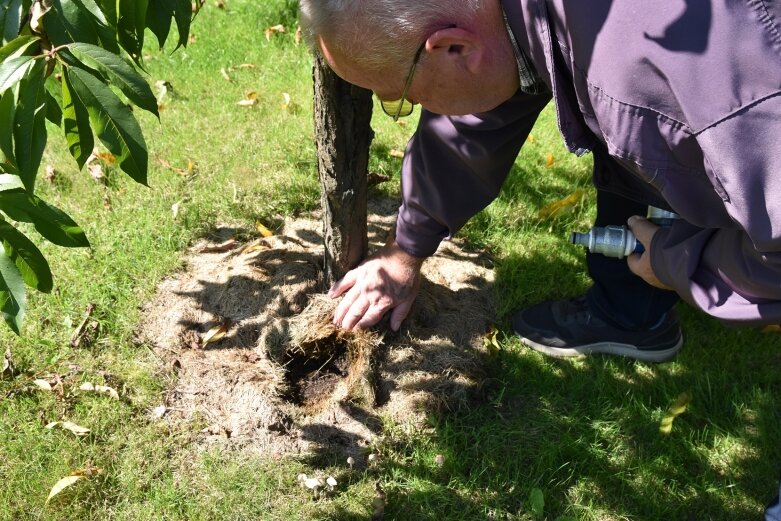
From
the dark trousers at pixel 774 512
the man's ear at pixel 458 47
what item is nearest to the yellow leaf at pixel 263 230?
the man's ear at pixel 458 47

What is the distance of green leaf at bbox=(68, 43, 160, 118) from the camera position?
151cm

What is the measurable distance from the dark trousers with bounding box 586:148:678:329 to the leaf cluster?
1695 mm

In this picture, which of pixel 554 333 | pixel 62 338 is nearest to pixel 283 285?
pixel 62 338

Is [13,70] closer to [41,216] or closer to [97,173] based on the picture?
[41,216]

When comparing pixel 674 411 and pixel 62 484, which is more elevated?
pixel 62 484

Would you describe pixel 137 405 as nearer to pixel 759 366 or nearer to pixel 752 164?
pixel 752 164

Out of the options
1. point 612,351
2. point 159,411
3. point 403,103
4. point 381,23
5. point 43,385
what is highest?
point 381,23

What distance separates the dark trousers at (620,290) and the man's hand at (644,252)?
1.29ft

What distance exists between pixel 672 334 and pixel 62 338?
8.05 ft

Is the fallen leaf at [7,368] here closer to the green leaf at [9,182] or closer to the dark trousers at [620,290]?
the green leaf at [9,182]

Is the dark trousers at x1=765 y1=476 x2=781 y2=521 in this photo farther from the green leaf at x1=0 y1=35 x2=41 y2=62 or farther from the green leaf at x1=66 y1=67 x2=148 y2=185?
the green leaf at x1=0 y1=35 x2=41 y2=62

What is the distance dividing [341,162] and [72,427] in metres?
1.34

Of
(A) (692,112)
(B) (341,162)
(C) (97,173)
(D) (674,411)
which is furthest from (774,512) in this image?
(C) (97,173)

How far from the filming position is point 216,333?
9.14 feet
